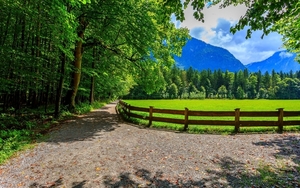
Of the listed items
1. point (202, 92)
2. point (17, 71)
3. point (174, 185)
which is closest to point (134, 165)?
point (174, 185)

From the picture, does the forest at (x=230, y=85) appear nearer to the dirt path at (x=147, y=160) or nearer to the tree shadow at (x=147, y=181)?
the dirt path at (x=147, y=160)

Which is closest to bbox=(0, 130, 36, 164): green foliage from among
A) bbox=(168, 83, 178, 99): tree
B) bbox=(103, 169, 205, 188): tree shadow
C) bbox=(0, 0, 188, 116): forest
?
bbox=(103, 169, 205, 188): tree shadow

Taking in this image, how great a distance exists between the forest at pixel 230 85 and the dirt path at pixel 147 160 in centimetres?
9070

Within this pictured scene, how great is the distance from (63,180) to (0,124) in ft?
24.3

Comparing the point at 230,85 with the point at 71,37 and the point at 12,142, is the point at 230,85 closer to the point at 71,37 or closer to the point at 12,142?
the point at 71,37

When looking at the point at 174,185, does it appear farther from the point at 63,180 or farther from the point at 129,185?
the point at 63,180

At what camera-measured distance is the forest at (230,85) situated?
103750mm

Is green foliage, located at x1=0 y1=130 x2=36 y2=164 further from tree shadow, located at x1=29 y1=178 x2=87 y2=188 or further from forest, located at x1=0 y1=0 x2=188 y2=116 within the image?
forest, located at x1=0 y1=0 x2=188 y2=116

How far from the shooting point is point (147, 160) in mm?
5578

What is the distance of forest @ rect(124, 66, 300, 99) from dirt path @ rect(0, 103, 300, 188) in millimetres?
90702

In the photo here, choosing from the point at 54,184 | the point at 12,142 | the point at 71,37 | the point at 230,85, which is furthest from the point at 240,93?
the point at 54,184

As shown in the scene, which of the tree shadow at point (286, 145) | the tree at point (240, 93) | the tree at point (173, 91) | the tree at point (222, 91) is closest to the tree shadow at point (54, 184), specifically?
the tree shadow at point (286, 145)

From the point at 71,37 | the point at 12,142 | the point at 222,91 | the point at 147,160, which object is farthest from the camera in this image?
the point at 222,91

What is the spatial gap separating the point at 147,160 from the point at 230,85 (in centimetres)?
11892
